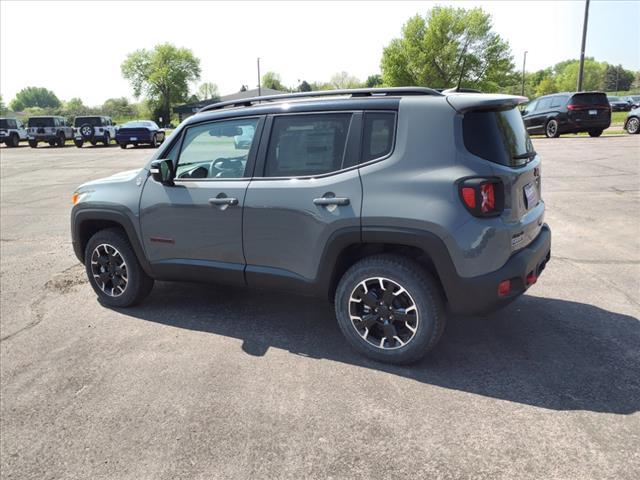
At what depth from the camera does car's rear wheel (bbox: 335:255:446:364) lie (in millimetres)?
3256

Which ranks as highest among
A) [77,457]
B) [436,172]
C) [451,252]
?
[436,172]

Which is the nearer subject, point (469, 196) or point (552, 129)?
point (469, 196)

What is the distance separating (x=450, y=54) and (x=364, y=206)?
64.7 m

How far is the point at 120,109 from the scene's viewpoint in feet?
309

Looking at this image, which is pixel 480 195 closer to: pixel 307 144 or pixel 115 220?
pixel 307 144

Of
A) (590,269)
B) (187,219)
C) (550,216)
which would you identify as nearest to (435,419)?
(187,219)

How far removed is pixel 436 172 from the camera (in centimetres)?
313

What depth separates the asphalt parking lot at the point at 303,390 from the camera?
254 cm

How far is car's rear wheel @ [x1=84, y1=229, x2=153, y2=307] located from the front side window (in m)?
0.94

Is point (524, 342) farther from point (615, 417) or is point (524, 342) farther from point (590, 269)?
point (590, 269)

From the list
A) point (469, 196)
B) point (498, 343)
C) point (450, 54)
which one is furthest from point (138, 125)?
point (450, 54)

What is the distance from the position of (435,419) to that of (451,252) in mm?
1004

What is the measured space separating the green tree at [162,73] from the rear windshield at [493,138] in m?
89.9

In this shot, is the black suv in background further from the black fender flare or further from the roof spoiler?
the black fender flare
